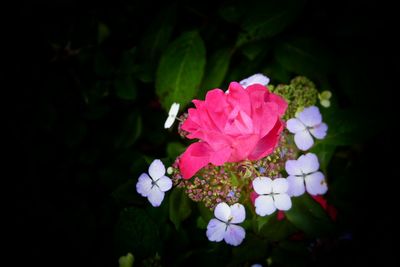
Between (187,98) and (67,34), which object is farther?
(67,34)

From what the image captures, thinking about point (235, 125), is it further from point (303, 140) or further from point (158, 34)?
point (158, 34)

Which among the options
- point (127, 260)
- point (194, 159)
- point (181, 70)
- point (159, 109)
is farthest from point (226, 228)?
point (159, 109)

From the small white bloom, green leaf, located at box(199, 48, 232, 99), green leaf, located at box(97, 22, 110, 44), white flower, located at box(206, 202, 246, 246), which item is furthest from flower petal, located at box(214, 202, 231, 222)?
green leaf, located at box(97, 22, 110, 44)

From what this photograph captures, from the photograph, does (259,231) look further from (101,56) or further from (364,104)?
(101,56)

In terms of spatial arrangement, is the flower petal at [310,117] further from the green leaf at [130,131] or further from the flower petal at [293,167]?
the green leaf at [130,131]

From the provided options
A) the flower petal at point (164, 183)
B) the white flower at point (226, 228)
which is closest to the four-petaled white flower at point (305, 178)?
the white flower at point (226, 228)

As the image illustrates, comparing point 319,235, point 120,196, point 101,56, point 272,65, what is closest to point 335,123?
point 319,235

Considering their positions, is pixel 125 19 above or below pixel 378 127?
below
